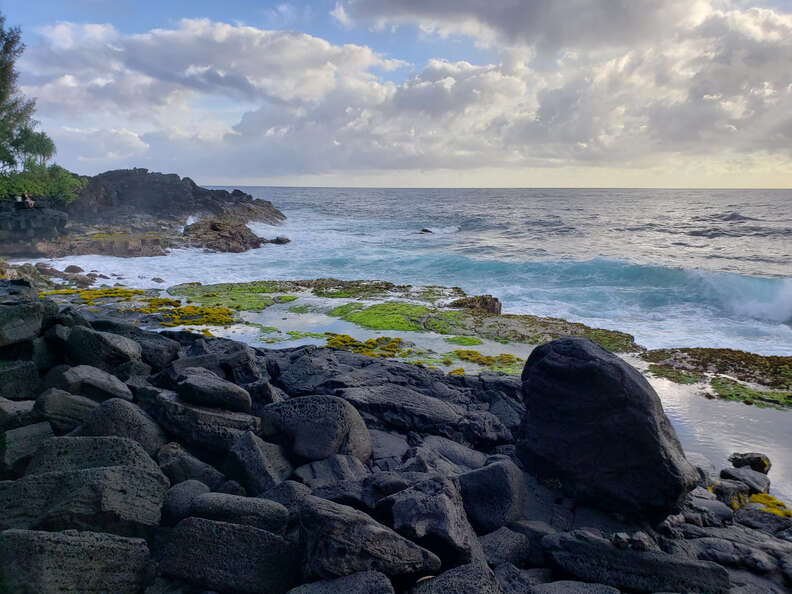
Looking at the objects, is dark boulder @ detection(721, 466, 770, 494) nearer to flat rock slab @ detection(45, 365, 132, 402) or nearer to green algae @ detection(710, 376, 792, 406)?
green algae @ detection(710, 376, 792, 406)

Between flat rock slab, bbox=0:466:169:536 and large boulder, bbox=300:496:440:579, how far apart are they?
1.53 meters

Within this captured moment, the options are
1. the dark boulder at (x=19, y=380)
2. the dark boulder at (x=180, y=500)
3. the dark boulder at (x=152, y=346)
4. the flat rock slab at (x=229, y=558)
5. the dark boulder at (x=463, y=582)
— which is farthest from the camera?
the dark boulder at (x=152, y=346)

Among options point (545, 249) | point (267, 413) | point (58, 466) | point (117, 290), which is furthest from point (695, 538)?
point (545, 249)

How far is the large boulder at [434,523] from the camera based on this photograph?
173 inches

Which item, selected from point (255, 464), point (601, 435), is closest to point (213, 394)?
point (255, 464)

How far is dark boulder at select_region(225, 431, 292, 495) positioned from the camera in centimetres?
551

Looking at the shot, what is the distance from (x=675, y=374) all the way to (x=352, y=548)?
1184 centimetres

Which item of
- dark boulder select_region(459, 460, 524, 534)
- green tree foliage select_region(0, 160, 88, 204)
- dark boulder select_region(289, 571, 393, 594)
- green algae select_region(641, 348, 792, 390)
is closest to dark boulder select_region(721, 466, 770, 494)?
dark boulder select_region(459, 460, 524, 534)

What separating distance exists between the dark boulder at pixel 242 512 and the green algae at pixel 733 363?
12.5 metres

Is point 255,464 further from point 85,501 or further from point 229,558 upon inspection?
point 85,501

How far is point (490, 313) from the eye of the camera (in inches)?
793

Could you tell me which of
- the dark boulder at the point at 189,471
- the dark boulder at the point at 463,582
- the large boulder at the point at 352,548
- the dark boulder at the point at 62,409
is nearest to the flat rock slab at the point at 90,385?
the dark boulder at the point at 62,409

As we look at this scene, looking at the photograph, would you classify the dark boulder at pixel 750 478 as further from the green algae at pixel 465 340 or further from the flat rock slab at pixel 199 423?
the green algae at pixel 465 340

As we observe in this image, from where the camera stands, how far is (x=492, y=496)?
5.43m
